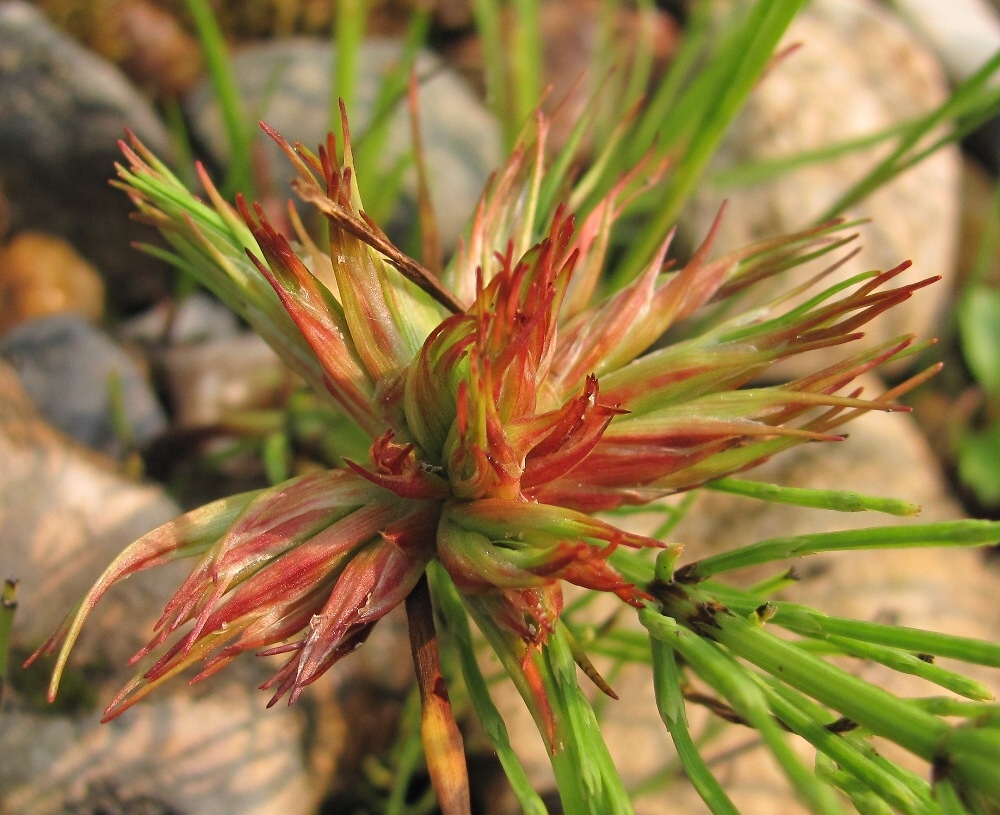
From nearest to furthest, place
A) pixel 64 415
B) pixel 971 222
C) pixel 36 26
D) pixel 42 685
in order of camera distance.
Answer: pixel 42 685 < pixel 64 415 < pixel 36 26 < pixel 971 222

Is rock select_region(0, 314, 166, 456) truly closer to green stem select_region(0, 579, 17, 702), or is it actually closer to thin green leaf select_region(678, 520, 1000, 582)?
green stem select_region(0, 579, 17, 702)

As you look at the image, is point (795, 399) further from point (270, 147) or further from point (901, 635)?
point (270, 147)

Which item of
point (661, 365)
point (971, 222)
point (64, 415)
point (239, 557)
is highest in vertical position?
point (971, 222)

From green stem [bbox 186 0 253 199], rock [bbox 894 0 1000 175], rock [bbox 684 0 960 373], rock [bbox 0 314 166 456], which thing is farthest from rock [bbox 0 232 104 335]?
rock [bbox 894 0 1000 175]

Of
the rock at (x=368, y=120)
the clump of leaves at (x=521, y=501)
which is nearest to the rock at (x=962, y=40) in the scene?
the rock at (x=368, y=120)

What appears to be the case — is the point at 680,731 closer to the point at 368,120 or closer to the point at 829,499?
the point at 829,499

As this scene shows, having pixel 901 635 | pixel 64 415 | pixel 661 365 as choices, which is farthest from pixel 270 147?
pixel 901 635
